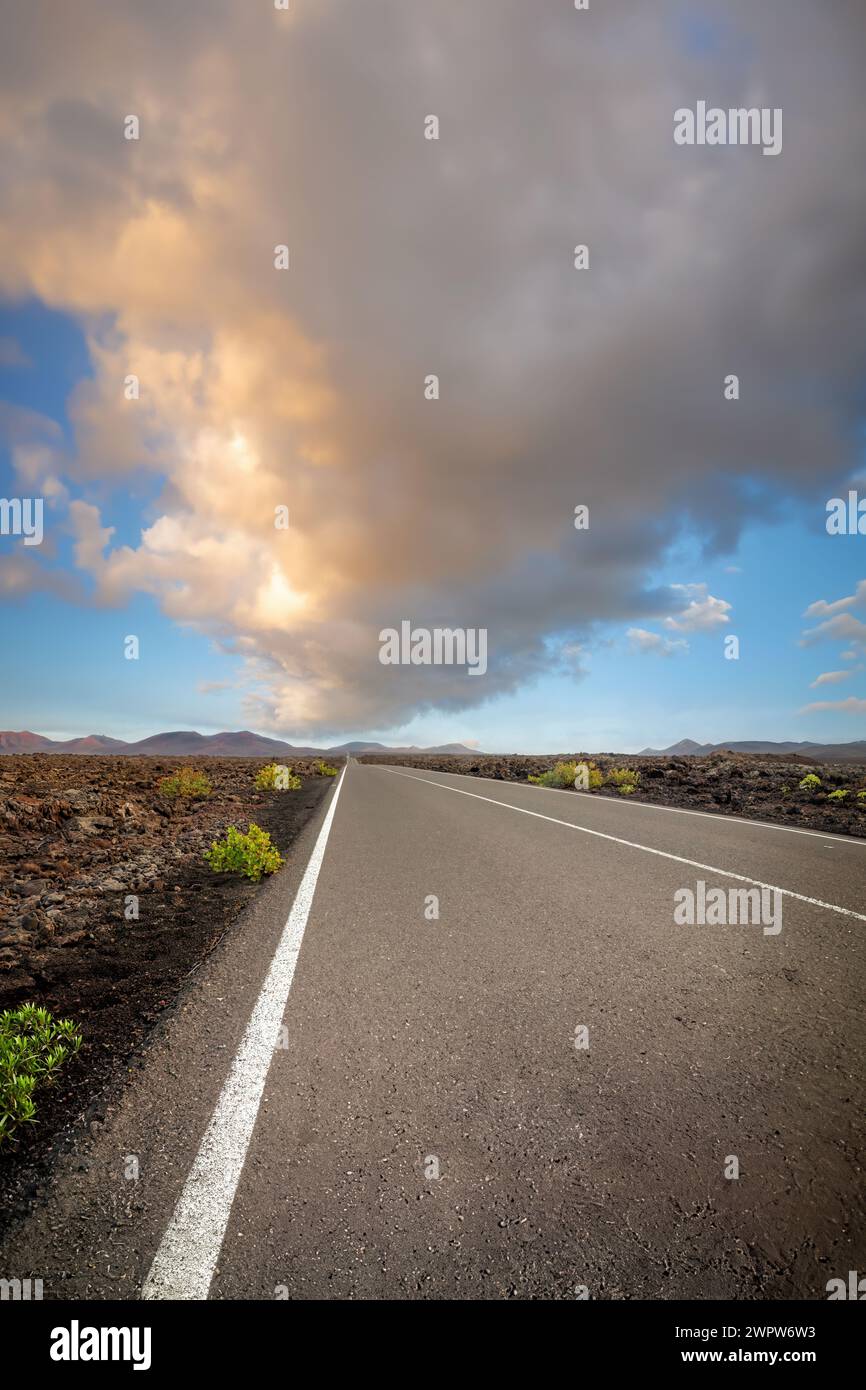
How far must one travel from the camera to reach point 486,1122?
7.77ft

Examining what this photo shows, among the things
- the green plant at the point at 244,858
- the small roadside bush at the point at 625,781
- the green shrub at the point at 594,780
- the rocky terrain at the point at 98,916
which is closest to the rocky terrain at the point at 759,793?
the small roadside bush at the point at 625,781

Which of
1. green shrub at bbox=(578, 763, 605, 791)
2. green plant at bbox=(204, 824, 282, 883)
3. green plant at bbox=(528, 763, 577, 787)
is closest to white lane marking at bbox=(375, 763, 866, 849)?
green shrub at bbox=(578, 763, 605, 791)

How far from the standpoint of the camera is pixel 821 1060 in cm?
287

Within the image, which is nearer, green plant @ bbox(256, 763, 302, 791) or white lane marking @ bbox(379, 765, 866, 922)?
white lane marking @ bbox(379, 765, 866, 922)

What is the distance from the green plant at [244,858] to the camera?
691 cm

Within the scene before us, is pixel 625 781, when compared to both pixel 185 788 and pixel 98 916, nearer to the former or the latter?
pixel 185 788

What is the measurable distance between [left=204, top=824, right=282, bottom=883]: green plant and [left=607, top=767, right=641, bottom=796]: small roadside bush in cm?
1272

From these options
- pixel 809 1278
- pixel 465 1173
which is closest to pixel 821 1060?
pixel 809 1278

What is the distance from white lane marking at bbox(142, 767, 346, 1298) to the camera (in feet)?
5.52

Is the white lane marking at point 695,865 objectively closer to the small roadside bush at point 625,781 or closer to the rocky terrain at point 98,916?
the rocky terrain at point 98,916

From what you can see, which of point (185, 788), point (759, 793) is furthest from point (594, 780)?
point (185, 788)

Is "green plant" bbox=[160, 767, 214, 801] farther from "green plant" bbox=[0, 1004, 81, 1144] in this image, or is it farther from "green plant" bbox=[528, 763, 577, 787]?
"green plant" bbox=[0, 1004, 81, 1144]
